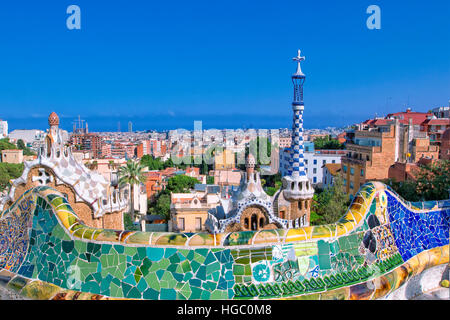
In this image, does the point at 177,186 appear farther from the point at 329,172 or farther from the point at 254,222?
the point at 254,222

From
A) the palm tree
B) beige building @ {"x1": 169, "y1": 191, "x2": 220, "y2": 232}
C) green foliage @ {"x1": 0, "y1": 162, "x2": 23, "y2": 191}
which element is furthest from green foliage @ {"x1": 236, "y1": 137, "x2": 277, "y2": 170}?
beige building @ {"x1": 169, "y1": 191, "x2": 220, "y2": 232}

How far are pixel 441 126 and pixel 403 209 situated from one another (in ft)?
133

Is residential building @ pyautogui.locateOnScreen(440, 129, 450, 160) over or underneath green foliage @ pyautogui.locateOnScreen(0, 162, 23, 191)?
over

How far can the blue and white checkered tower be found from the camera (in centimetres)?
1331

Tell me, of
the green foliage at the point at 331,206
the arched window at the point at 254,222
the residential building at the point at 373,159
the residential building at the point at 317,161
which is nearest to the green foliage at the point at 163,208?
the green foliage at the point at 331,206

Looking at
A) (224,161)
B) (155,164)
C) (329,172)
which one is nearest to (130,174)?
(329,172)

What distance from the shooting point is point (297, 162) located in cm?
1363

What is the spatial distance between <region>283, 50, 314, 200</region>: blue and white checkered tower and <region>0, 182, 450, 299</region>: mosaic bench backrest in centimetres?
774

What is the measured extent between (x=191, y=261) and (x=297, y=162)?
9.60 metres

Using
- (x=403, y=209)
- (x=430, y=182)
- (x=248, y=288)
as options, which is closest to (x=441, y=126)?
(x=430, y=182)

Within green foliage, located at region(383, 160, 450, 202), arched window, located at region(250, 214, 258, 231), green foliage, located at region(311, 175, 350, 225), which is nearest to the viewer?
arched window, located at region(250, 214, 258, 231)

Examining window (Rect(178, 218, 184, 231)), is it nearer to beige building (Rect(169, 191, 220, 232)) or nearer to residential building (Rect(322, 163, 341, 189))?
beige building (Rect(169, 191, 220, 232))

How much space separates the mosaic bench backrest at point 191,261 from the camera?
4.55 m

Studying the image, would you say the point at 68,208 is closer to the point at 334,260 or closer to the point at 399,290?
the point at 334,260
